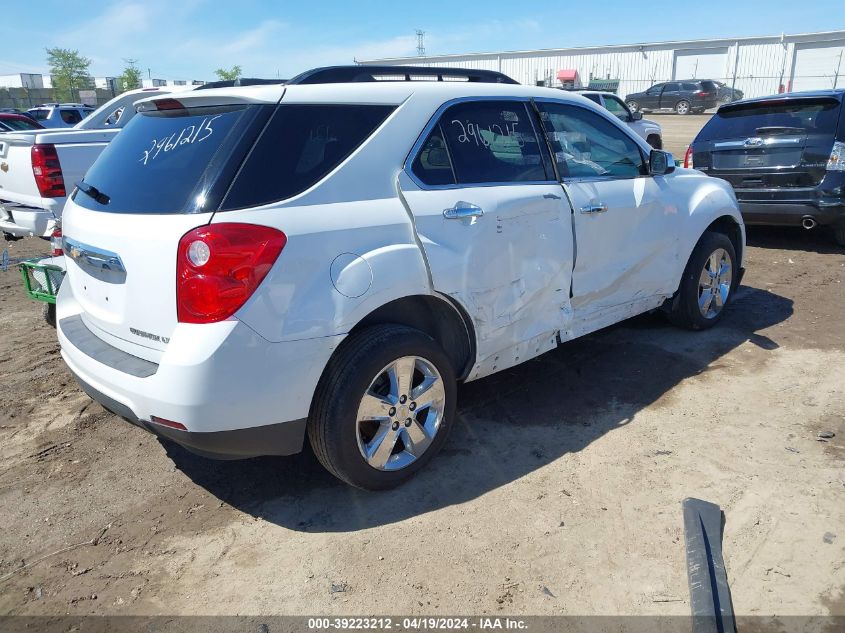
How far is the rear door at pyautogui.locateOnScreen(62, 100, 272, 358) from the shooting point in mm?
2633

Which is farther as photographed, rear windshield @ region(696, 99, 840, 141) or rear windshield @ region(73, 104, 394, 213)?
rear windshield @ region(696, 99, 840, 141)

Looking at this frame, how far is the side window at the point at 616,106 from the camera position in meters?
14.1

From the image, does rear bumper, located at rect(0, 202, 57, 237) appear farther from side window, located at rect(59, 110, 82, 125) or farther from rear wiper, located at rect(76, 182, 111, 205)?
side window, located at rect(59, 110, 82, 125)

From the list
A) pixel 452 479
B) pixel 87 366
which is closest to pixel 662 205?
pixel 452 479

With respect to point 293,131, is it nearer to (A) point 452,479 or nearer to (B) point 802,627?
(A) point 452,479

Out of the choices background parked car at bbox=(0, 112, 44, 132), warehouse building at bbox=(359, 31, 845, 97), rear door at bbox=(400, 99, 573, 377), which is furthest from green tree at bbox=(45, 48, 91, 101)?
rear door at bbox=(400, 99, 573, 377)

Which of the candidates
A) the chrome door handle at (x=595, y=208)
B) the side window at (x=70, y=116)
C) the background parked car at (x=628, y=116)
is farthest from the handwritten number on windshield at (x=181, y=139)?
the side window at (x=70, y=116)

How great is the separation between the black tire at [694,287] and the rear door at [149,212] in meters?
3.44

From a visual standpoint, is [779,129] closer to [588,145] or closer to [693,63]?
[588,145]

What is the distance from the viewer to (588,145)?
4.22m

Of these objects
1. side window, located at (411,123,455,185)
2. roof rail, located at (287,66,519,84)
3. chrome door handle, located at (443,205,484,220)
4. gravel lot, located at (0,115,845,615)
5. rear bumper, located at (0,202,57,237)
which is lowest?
gravel lot, located at (0,115,845,615)

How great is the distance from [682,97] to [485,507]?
121ft

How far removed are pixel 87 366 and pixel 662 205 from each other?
3640mm

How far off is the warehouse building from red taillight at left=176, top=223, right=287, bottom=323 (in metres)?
38.3
